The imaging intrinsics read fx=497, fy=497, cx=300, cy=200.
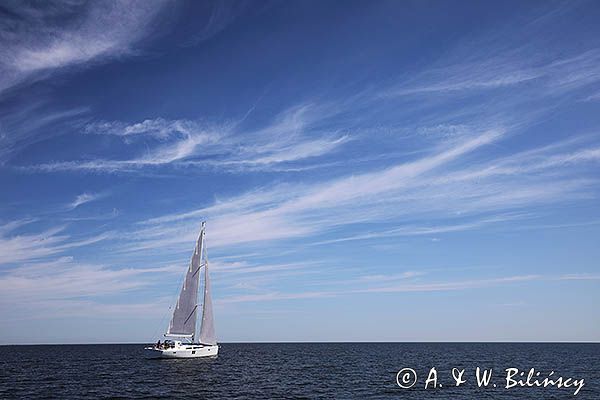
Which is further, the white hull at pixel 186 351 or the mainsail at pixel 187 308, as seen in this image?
the mainsail at pixel 187 308

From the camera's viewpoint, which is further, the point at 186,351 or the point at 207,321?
the point at 207,321

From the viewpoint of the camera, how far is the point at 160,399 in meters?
46.7

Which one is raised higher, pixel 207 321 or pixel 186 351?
pixel 207 321

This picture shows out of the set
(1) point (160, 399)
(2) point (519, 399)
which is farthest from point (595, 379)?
(1) point (160, 399)

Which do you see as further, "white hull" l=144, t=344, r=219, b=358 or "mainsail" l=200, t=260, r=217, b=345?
"mainsail" l=200, t=260, r=217, b=345

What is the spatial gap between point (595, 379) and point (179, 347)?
63.9m

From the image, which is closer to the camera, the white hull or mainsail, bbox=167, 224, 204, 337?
the white hull

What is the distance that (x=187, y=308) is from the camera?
87.8 meters

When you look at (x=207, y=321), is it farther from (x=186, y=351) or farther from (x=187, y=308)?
(x=186, y=351)

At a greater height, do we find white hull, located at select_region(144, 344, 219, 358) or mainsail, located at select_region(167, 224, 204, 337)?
mainsail, located at select_region(167, 224, 204, 337)

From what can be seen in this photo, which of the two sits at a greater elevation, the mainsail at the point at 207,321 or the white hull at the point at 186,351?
the mainsail at the point at 207,321

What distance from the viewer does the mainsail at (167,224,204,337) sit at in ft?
286

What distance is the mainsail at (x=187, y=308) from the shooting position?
3438 inches

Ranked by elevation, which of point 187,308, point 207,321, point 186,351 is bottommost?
point 186,351
